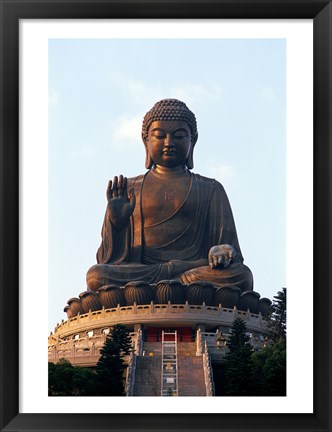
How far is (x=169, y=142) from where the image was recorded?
19625 mm

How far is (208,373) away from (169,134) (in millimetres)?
6128

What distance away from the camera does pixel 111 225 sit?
18.8 metres

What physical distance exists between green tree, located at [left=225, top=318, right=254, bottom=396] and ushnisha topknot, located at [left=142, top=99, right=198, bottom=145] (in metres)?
5.18

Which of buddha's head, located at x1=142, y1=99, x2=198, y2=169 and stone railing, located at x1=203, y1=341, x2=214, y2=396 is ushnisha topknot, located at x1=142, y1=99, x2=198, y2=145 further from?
stone railing, located at x1=203, y1=341, x2=214, y2=396

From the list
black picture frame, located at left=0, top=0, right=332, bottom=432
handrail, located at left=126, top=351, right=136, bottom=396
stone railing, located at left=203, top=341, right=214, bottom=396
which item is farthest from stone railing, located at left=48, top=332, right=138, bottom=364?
black picture frame, located at left=0, top=0, right=332, bottom=432

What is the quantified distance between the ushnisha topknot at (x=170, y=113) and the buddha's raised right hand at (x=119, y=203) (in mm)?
1701

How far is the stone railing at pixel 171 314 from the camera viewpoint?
57.8ft

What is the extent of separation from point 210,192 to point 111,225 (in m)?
2.16

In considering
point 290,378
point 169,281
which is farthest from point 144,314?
point 290,378

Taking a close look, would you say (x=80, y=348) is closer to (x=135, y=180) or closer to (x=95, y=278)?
(x=95, y=278)

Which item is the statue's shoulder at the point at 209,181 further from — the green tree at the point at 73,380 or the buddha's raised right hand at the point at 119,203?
the green tree at the point at 73,380

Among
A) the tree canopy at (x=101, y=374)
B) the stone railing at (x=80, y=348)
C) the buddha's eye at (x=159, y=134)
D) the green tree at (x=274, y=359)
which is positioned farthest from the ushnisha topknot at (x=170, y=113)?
the tree canopy at (x=101, y=374)

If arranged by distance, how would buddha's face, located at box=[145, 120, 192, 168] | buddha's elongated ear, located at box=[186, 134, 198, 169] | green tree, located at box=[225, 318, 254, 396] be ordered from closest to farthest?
green tree, located at box=[225, 318, 254, 396] < buddha's face, located at box=[145, 120, 192, 168] < buddha's elongated ear, located at box=[186, 134, 198, 169]

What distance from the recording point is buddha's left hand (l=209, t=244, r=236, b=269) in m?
18.5
